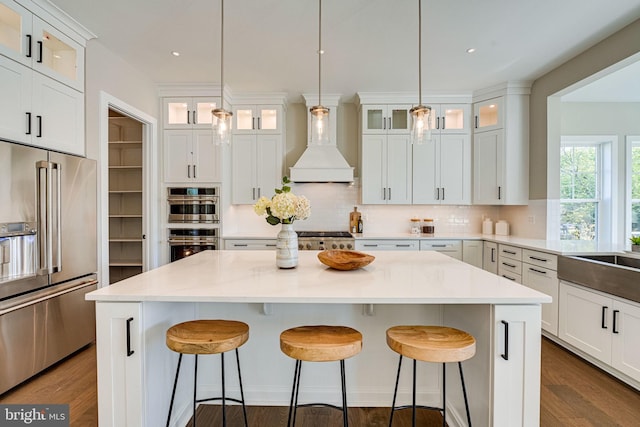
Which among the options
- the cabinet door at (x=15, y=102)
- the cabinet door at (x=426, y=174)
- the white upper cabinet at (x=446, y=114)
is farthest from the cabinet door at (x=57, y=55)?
the white upper cabinet at (x=446, y=114)

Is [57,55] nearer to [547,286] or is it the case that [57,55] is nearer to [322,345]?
[322,345]

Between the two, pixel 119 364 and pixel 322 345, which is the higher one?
pixel 322 345

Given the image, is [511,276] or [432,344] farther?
[511,276]

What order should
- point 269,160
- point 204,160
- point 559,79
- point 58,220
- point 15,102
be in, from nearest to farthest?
point 15,102, point 58,220, point 559,79, point 204,160, point 269,160

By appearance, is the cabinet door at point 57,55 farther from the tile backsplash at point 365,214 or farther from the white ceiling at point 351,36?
the tile backsplash at point 365,214

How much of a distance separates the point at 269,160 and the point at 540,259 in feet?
11.2

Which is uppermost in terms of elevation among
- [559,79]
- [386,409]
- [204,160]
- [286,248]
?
[559,79]

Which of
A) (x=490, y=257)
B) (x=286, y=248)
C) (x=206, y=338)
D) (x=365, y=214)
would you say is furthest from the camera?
(x=365, y=214)

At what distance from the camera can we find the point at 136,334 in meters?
1.49

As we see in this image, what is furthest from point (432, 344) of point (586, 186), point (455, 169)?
point (586, 186)

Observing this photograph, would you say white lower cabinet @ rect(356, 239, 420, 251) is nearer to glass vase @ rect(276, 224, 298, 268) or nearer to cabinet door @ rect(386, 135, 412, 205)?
cabinet door @ rect(386, 135, 412, 205)

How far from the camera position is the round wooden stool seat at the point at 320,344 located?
135cm

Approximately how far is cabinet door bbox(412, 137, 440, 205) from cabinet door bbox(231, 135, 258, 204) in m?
2.26

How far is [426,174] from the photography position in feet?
14.5
